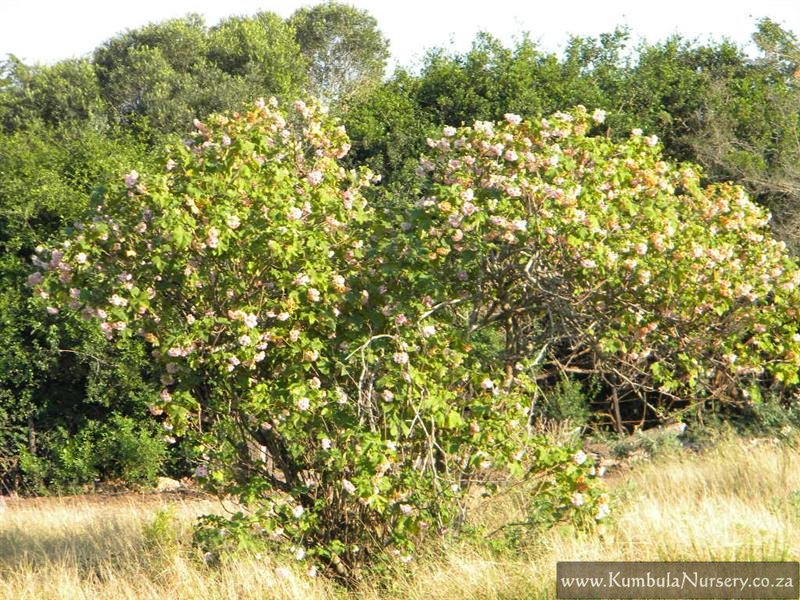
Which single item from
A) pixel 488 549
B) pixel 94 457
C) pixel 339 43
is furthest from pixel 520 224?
pixel 339 43

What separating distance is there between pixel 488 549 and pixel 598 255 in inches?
62.7

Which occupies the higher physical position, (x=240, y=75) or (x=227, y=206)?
(x=240, y=75)

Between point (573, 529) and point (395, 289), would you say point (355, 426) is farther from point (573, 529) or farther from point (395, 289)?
point (573, 529)

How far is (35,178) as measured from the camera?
12.8 metres

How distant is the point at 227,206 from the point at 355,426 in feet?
4.03

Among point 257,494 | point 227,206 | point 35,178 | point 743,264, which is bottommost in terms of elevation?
point 257,494

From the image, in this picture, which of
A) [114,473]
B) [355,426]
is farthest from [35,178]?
[355,426]

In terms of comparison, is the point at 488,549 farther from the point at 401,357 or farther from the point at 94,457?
the point at 94,457

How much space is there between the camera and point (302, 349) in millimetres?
5355

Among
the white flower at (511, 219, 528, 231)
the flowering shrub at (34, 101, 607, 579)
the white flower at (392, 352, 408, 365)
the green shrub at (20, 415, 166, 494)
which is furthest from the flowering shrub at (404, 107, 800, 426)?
the green shrub at (20, 415, 166, 494)

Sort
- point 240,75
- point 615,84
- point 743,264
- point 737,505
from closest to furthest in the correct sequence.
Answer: point 743,264
point 737,505
point 615,84
point 240,75

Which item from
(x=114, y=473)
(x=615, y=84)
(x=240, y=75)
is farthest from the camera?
(x=240, y=75)

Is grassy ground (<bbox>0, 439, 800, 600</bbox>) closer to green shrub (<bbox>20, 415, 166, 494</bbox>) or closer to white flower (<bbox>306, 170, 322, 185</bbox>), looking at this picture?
white flower (<bbox>306, 170, 322, 185</bbox>)

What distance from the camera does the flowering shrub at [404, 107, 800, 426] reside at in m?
5.27
